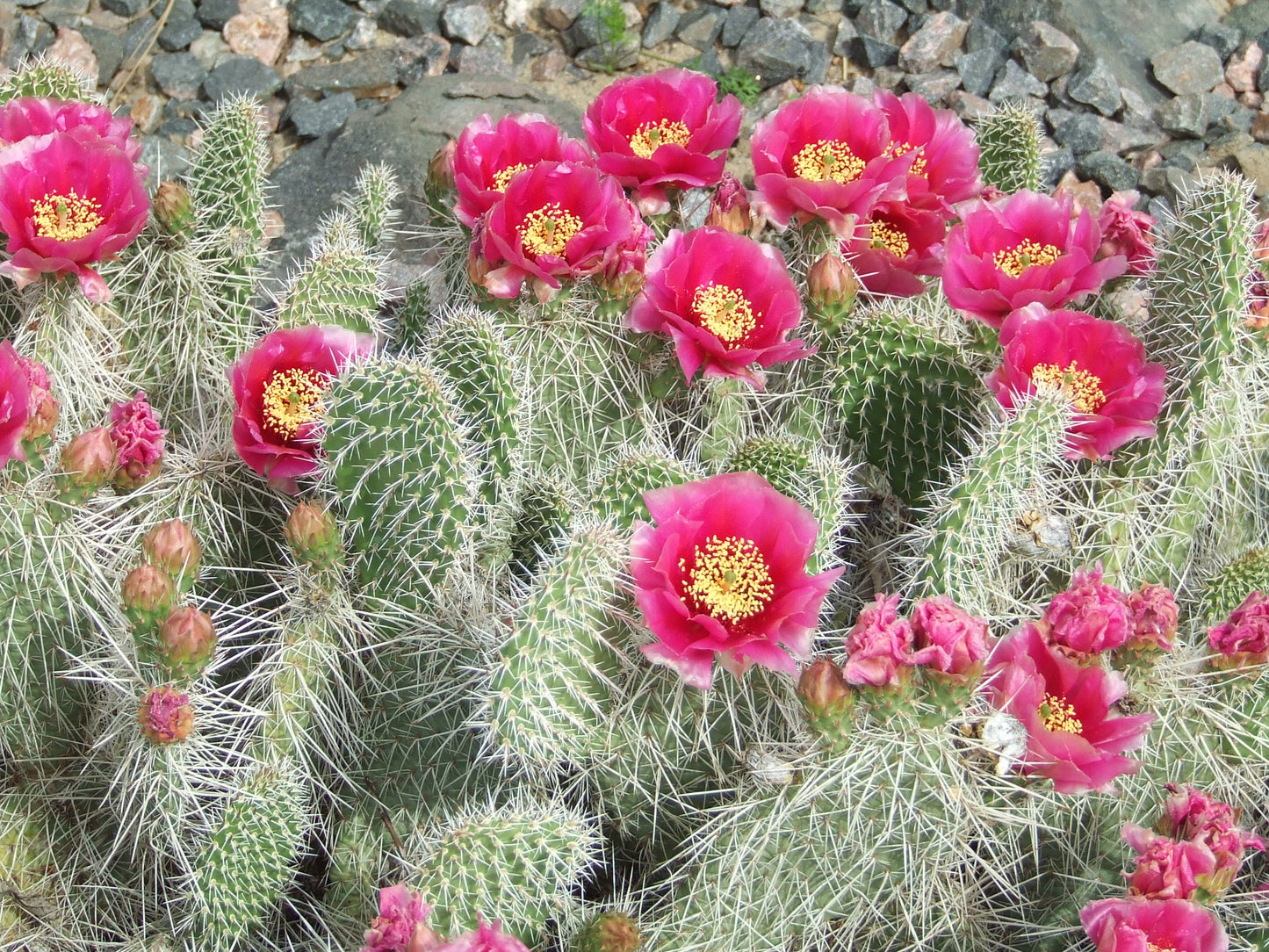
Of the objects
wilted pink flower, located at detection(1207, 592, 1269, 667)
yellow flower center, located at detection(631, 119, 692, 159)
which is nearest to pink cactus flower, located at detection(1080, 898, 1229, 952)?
wilted pink flower, located at detection(1207, 592, 1269, 667)

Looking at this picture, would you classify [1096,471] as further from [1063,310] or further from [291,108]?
[291,108]

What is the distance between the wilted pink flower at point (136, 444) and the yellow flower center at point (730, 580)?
30.3 inches

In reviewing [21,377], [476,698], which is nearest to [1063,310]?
[476,698]

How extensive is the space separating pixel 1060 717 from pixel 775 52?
98.4 inches

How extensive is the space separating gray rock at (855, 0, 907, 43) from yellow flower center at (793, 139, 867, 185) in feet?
6.06

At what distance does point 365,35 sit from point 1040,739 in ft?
9.70

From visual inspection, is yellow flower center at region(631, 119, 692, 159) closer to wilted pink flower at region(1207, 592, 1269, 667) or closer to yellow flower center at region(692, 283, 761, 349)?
yellow flower center at region(692, 283, 761, 349)

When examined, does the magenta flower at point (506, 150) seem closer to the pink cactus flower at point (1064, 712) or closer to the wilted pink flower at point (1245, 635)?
the pink cactus flower at point (1064, 712)

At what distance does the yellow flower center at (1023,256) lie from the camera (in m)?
1.92

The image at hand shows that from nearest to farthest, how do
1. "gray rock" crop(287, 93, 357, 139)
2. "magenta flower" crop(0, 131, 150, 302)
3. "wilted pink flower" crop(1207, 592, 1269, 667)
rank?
"wilted pink flower" crop(1207, 592, 1269, 667) → "magenta flower" crop(0, 131, 150, 302) → "gray rock" crop(287, 93, 357, 139)

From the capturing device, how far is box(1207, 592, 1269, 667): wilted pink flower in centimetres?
162

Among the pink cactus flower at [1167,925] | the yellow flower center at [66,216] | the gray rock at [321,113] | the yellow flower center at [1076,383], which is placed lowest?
the gray rock at [321,113]

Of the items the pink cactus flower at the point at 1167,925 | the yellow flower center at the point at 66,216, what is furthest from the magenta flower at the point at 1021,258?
the yellow flower center at the point at 66,216

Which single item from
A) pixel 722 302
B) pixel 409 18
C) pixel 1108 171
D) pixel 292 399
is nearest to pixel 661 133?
pixel 722 302
